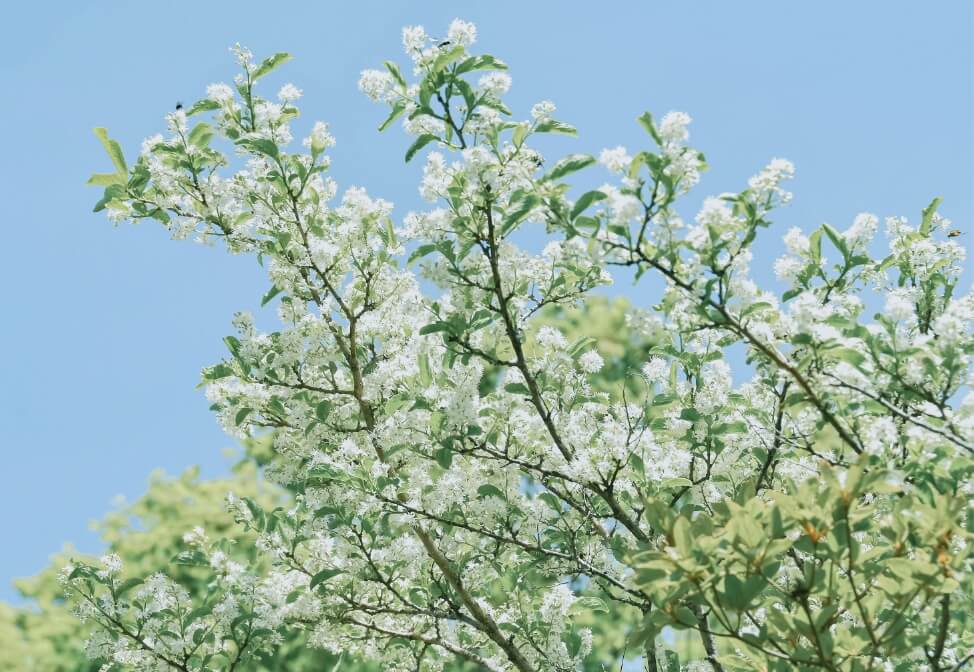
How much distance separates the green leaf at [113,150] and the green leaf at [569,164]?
6.95 ft

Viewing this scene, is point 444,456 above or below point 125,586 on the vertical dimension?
above

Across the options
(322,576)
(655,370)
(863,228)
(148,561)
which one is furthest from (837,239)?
(148,561)

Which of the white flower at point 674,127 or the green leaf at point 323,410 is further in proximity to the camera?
the green leaf at point 323,410

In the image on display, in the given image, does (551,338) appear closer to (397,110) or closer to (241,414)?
(397,110)

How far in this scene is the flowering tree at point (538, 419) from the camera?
2.83 meters

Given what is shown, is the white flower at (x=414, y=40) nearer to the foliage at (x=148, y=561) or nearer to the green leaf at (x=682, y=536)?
the green leaf at (x=682, y=536)

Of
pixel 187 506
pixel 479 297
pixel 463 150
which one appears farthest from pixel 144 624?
pixel 187 506

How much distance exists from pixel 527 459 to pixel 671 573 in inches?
67.5

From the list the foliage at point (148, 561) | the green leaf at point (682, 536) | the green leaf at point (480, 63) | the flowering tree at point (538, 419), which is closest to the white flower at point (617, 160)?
the flowering tree at point (538, 419)

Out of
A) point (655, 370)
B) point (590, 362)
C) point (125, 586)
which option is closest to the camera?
point (655, 370)

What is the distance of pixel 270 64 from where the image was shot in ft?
14.8

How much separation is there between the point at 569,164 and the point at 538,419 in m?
1.16

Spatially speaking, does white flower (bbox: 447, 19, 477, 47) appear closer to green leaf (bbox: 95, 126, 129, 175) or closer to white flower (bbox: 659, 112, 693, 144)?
white flower (bbox: 659, 112, 693, 144)

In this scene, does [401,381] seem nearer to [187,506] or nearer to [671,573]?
[671,573]
